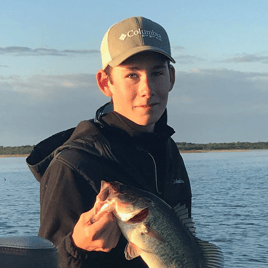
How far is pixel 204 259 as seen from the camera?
12.1ft

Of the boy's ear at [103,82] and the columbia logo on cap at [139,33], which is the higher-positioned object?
the columbia logo on cap at [139,33]

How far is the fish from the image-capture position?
126 inches

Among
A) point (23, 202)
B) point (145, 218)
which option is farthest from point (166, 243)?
point (23, 202)

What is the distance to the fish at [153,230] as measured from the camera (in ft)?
10.5

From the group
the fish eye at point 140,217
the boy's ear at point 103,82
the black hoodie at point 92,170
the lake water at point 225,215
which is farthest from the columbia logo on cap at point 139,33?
the lake water at point 225,215

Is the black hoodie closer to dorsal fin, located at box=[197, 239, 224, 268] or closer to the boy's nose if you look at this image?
the boy's nose

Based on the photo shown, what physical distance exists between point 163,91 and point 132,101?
0.25m

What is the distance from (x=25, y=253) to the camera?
9.89 ft

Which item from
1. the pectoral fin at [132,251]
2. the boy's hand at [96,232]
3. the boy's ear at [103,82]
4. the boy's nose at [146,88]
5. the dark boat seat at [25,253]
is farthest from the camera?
the boy's ear at [103,82]

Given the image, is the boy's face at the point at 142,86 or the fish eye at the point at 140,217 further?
the boy's face at the point at 142,86

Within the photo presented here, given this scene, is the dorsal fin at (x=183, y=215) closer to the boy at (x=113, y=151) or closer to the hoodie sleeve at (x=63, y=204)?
the boy at (x=113, y=151)

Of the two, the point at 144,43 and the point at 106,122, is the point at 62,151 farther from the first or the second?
the point at 144,43

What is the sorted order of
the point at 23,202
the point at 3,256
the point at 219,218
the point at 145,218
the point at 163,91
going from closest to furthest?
1. the point at 3,256
2. the point at 145,218
3. the point at 163,91
4. the point at 219,218
5. the point at 23,202

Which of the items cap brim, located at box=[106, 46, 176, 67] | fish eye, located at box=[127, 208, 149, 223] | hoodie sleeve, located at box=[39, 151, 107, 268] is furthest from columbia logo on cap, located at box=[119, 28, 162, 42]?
fish eye, located at box=[127, 208, 149, 223]
